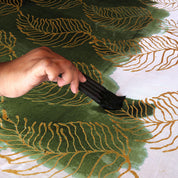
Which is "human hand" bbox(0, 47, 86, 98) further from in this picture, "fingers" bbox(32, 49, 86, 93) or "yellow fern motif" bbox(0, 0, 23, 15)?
"yellow fern motif" bbox(0, 0, 23, 15)

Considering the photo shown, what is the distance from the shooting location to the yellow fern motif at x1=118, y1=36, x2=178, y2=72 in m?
0.58

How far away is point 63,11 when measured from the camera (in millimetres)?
806

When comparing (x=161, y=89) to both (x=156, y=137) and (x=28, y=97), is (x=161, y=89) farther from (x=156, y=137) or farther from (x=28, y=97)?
(x=28, y=97)

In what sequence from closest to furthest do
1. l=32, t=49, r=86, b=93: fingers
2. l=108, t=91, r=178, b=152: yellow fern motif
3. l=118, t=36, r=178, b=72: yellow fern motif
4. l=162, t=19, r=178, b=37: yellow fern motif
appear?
l=32, t=49, r=86, b=93: fingers < l=108, t=91, r=178, b=152: yellow fern motif < l=118, t=36, r=178, b=72: yellow fern motif < l=162, t=19, r=178, b=37: yellow fern motif

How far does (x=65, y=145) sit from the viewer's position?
0.40m

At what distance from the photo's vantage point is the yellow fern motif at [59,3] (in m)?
0.83

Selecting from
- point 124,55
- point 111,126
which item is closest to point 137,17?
point 124,55

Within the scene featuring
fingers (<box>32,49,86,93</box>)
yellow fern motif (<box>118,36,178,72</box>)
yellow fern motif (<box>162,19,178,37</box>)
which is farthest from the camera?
yellow fern motif (<box>162,19,178,37</box>)

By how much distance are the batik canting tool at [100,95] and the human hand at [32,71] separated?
3.8 inches

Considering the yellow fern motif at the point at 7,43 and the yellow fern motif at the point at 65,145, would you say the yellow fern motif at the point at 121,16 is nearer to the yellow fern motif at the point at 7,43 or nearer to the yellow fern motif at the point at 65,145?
the yellow fern motif at the point at 7,43

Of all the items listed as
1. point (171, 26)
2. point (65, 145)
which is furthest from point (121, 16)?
point (65, 145)

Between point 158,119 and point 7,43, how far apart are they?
416 mm

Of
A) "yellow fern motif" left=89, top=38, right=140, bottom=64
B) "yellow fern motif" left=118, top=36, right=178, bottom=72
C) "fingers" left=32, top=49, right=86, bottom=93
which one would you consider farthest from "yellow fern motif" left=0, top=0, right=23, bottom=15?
"fingers" left=32, top=49, right=86, bottom=93

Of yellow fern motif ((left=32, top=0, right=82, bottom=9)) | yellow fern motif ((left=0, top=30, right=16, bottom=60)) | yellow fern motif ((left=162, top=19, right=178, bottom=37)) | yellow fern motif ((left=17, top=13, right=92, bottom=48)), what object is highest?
yellow fern motif ((left=32, top=0, right=82, bottom=9))
